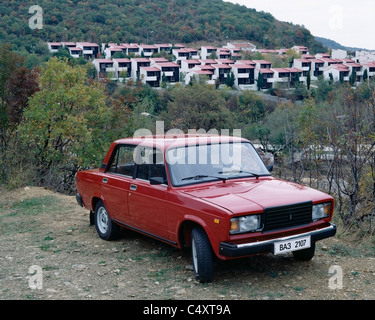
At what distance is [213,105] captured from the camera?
1763 inches

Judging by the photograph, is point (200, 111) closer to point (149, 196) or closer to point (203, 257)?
point (149, 196)

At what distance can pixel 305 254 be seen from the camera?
5.96 m

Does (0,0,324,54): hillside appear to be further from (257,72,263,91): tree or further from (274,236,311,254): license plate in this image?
(274,236,311,254): license plate

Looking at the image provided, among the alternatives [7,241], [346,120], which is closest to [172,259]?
[7,241]

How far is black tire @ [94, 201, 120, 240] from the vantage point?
7309 mm

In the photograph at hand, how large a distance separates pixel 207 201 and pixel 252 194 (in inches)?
23.1

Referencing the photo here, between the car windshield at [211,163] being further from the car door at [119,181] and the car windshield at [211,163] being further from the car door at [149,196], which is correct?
the car door at [119,181]

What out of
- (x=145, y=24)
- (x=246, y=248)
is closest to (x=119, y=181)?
(x=246, y=248)

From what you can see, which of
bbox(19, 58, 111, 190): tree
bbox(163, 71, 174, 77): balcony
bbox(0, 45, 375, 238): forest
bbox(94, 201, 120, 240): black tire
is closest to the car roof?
bbox(94, 201, 120, 240): black tire

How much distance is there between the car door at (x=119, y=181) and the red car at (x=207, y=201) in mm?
16

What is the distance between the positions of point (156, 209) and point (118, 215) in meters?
1.19

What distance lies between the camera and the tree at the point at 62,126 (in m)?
13.8

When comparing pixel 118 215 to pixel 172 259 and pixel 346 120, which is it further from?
pixel 346 120

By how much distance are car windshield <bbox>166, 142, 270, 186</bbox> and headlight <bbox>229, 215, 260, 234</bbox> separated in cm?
103
